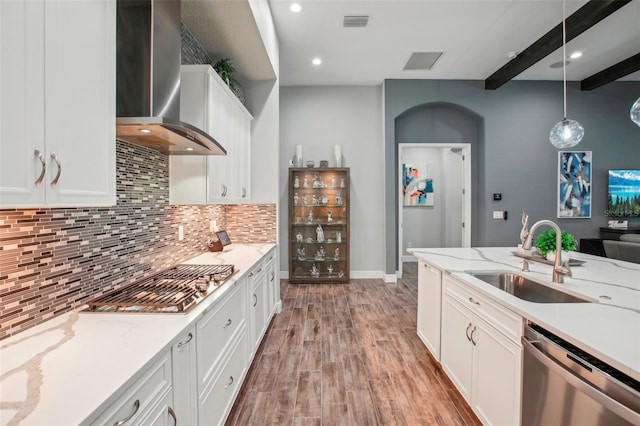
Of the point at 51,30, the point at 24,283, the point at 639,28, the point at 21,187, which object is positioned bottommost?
the point at 24,283

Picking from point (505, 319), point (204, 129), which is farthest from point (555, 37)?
point (204, 129)

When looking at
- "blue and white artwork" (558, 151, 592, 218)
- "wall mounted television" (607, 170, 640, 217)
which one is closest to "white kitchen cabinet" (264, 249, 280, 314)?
"blue and white artwork" (558, 151, 592, 218)

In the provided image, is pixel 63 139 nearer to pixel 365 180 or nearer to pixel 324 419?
pixel 324 419

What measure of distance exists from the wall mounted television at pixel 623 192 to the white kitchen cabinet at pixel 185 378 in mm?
6506

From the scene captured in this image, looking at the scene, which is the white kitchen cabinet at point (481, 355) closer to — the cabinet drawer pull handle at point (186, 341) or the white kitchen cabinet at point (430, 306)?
the white kitchen cabinet at point (430, 306)

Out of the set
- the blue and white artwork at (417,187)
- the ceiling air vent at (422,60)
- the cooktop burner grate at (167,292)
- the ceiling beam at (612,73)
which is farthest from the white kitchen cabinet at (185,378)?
the ceiling beam at (612,73)

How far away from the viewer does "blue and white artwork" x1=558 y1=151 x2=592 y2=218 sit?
481cm

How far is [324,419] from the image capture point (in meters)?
1.84

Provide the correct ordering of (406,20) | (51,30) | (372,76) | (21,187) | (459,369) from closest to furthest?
(21,187) → (51,30) → (459,369) → (406,20) → (372,76)

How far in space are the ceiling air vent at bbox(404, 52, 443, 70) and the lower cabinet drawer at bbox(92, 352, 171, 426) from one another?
14.5ft

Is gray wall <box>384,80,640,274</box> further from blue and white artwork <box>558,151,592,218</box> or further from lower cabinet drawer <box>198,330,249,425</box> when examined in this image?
lower cabinet drawer <box>198,330,249,425</box>

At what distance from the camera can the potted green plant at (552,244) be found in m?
1.98

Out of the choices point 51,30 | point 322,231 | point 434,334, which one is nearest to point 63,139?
point 51,30

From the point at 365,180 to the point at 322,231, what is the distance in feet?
3.86
